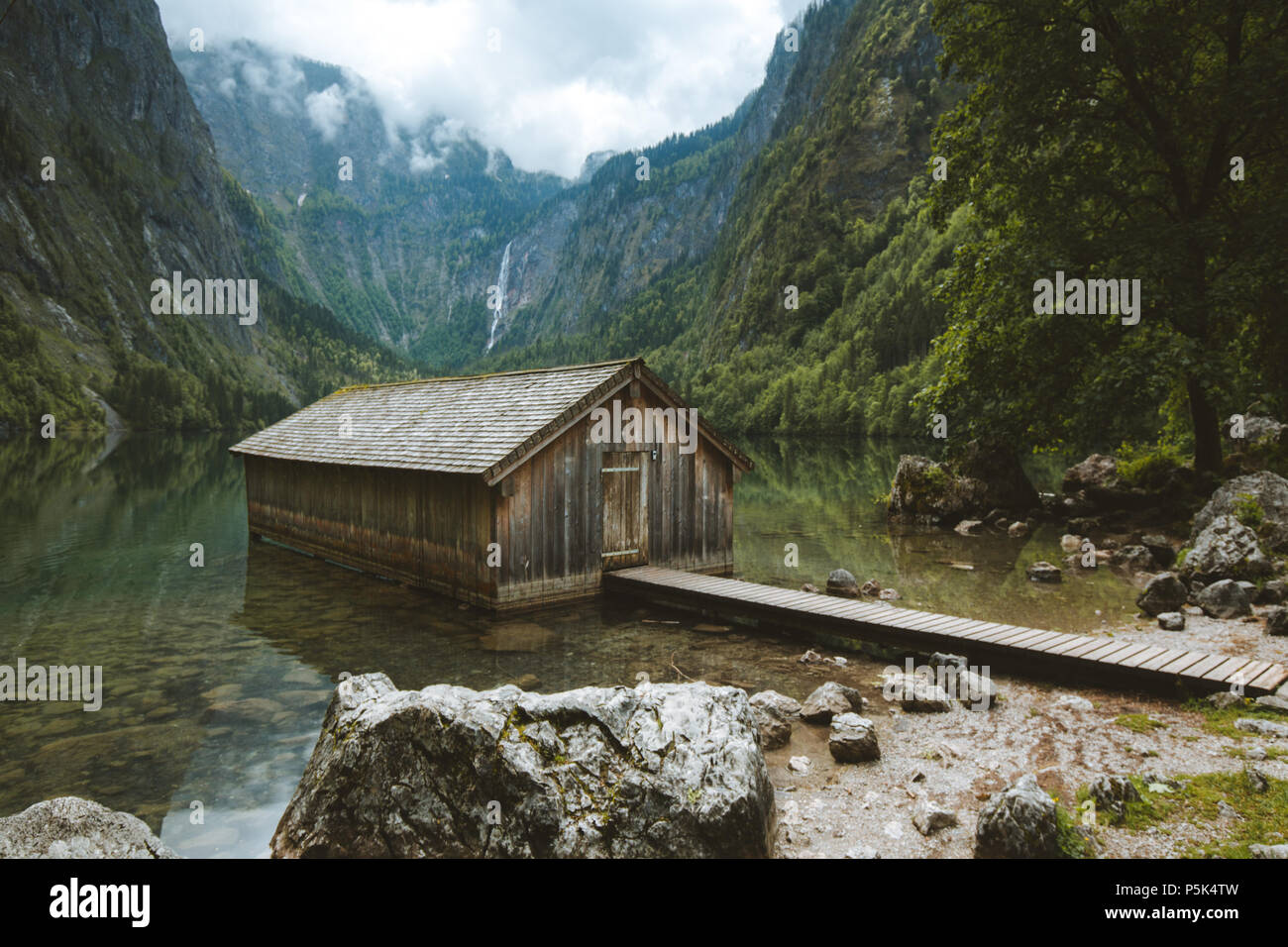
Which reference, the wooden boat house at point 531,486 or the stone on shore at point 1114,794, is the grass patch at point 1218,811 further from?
the wooden boat house at point 531,486

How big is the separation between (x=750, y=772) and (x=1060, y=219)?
2045cm

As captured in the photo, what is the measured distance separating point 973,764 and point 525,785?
4.63 meters

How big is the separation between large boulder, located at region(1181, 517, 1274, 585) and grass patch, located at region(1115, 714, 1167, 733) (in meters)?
7.90

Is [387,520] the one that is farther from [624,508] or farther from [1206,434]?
[1206,434]

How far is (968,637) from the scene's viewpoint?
11.1 meters

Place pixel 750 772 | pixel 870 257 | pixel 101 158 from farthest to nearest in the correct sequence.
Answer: pixel 101 158
pixel 870 257
pixel 750 772

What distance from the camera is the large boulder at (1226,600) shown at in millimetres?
12734

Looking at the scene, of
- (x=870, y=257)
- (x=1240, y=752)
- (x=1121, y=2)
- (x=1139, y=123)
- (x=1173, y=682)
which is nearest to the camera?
(x=1240, y=752)

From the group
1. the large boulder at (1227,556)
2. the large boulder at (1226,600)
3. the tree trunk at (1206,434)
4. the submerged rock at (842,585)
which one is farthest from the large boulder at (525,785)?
the tree trunk at (1206,434)
